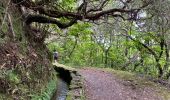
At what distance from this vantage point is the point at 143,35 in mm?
19500

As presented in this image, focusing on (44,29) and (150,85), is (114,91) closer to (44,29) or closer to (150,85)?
Result: (150,85)

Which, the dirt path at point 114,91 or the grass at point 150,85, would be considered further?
the grass at point 150,85

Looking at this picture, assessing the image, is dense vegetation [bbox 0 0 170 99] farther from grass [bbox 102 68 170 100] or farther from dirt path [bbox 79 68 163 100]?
grass [bbox 102 68 170 100]

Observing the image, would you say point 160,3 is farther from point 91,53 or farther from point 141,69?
point 91,53

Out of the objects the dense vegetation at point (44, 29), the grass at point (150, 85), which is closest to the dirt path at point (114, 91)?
the grass at point (150, 85)

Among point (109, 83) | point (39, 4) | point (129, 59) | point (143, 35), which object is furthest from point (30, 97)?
point (129, 59)

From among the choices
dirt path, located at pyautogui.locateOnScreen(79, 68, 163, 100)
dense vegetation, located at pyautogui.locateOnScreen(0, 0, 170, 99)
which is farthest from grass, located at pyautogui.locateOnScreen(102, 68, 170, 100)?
dense vegetation, located at pyautogui.locateOnScreen(0, 0, 170, 99)

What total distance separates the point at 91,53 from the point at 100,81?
16787mm

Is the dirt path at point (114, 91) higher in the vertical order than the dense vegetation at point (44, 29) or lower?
lower

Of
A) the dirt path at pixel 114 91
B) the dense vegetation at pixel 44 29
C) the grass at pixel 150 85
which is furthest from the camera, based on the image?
the grass at pixel 150 85

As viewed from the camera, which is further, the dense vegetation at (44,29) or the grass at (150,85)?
the grass at (150,85)

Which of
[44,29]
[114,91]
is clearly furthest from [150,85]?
[44,29]

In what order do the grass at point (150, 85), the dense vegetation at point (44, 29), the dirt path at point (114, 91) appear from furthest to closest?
1. the grass at point (150, 85)
2. the dirt path at point (114, 91)
3. the dense vegetation at point (44, 29)

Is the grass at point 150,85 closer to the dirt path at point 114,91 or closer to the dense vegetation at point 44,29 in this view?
the dirt path at point 114,91
